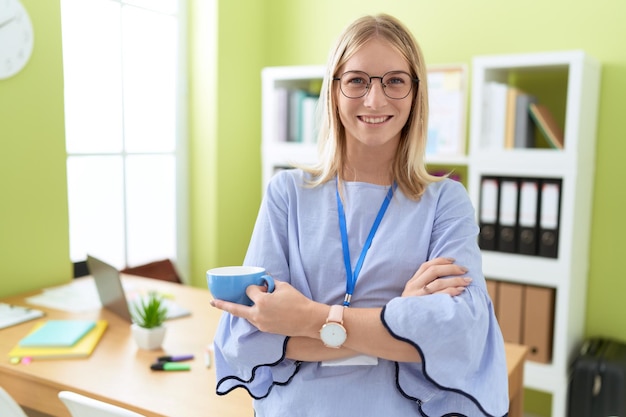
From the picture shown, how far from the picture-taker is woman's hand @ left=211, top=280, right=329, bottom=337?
1100 mm

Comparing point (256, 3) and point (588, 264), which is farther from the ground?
point (256, 3)

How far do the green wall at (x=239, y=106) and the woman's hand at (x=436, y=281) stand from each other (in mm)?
1884

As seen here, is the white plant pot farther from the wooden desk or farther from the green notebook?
the green notebook

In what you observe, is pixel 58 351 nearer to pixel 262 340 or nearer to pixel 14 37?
pixel 262 340

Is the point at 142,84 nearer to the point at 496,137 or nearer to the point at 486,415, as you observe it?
the point at 496,137

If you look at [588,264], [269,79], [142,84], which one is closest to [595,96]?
[588,264]

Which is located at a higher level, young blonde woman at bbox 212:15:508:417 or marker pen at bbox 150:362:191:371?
young blonde woman at bbox 212:15:508:417

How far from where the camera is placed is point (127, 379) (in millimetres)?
1630

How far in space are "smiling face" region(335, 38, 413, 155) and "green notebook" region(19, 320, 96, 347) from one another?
1178 millimetres

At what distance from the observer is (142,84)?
128 inches

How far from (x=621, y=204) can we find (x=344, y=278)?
7.21 feet

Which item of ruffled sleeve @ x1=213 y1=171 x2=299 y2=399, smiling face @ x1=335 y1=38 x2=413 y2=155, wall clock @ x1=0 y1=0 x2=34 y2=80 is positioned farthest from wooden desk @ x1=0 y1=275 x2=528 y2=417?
wall clock @ x1=0 y1=0 x2=34 y2=80

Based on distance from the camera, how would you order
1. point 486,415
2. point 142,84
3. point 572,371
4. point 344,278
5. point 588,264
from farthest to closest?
point 142,84 → point 588,264 → point 572,371 → point 344,278 → point 486,415

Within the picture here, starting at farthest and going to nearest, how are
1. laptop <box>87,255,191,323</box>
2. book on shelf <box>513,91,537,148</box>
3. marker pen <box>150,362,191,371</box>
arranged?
book on shelf <box>513,91,537,148</box>
laptop <box>87,255,191,323</box>
marker pen <box>150,362,191,371</box>
